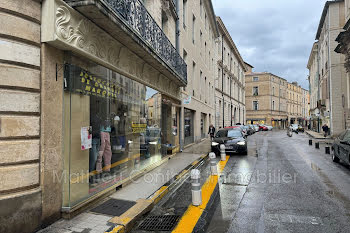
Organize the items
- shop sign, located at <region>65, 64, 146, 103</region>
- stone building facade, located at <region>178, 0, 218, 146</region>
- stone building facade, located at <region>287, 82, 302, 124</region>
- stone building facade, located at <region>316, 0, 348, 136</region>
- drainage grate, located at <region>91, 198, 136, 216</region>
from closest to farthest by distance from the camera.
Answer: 1. drainage grate, located at <region>91, 198, 136, 216</region>
2. shop sign, located at <region>65, 64, 146, 103</region>
3. stone building facade, located at <region>178, 0, 218, 146</region>
4. stone building facade, located at <region>316, 0, 348, 136</region>
5. stone building facade, located at <region>287, 82, 302, 124</region>

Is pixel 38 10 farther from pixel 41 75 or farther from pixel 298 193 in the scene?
pixel 298 193

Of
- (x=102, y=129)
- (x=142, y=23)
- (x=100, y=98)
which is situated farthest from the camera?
(x=142, y=23)

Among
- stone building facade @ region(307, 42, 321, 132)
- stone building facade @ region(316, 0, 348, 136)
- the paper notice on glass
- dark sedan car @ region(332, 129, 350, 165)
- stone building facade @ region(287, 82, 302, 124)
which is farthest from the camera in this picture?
stone building facade @ region(287, 82, 302, 124)

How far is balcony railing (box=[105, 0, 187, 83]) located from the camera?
5.66 meters

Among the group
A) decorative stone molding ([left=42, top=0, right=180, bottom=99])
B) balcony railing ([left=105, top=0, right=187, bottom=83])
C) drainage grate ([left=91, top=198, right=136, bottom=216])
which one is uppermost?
balcony railing ([left=105, top=0, right=187, bottom=83])

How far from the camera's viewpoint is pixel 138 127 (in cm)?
815

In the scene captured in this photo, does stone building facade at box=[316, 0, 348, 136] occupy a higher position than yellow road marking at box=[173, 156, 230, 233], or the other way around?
stone building facade at box=[316, 0, 348, 136]

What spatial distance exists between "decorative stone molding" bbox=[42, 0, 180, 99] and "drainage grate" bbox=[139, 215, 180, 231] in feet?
11.4

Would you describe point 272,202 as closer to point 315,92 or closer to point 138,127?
point 138,127

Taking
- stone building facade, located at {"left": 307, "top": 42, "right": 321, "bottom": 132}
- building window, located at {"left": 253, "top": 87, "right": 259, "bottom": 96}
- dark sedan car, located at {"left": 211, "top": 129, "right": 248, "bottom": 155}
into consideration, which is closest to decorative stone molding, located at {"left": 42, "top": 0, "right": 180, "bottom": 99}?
dark sedan car, located at {"left": 211, "top": 129, "right": 248, "bottom": 155}

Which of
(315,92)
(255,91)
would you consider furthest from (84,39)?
(255,91)

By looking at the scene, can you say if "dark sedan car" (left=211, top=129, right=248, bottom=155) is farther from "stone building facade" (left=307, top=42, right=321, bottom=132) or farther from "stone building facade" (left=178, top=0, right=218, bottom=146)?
"stone building facade" (left=307, top=42, right=321, bottom=132)

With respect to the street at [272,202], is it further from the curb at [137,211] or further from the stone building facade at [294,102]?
the stone building facade at [294,102]

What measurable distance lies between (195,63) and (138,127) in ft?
34.4
